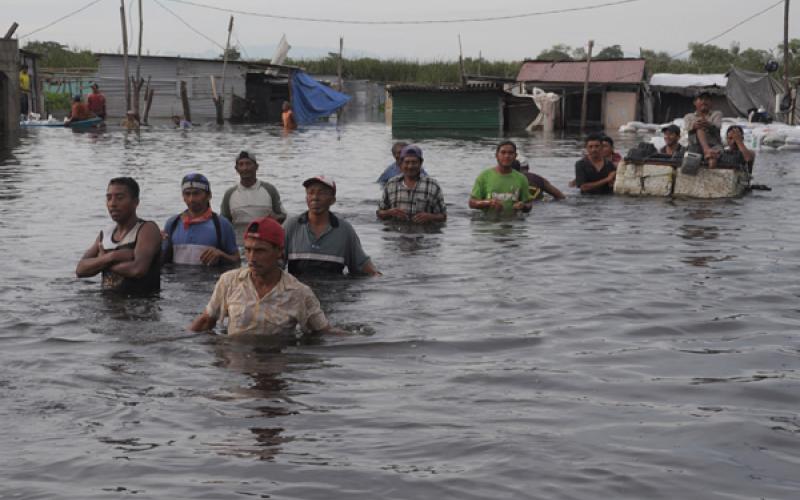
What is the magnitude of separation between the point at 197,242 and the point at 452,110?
116 ft

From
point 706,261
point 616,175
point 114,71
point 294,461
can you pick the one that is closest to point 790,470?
point 294,461

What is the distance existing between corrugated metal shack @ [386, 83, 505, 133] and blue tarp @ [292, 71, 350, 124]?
4625mm

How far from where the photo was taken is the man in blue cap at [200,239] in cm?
877

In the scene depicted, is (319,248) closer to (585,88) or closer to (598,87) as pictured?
(585,88)

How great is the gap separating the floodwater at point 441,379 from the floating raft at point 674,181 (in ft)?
11.5

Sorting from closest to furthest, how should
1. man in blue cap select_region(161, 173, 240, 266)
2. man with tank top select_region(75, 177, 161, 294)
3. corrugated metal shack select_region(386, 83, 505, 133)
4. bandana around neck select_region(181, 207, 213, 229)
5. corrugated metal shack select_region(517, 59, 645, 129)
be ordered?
man with tank top select_region(75, 177, 161, 294) → man in blue cap select_region(161, 173, 240, 266) → bandana around neck select_region(181, 207, 213, 229) → corrugated metal shack select_region(386, 83, 505, 133) → corrugated metal shack select_region(517, 59, 645, 129)

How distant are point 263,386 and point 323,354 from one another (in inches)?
32.5

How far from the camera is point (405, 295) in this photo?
356 inches

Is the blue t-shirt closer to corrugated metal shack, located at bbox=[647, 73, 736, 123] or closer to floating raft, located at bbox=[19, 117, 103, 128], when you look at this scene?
floating raft, located at bbox=[19, 117, 103, 128]

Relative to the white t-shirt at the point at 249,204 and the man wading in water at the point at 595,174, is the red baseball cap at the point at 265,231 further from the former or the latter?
the man wading in water at the point at 595,174

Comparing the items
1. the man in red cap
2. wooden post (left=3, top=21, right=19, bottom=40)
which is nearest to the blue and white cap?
the man in red cap

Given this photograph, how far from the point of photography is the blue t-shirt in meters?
8.84

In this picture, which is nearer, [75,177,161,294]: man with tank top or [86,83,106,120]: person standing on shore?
[75,177,161,294]: man with tank top

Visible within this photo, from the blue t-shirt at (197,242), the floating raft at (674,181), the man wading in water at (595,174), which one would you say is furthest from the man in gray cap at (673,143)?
the blue t-shirt at (197,242)
